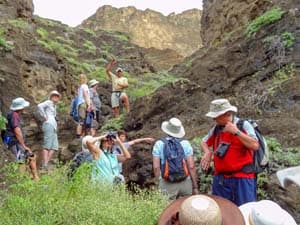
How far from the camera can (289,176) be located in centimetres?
774

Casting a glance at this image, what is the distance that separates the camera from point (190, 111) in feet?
46.4

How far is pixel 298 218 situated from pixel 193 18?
49.2 metres

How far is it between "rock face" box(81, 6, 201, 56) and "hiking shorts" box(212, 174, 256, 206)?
132 ft

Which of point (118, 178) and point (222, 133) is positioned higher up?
point (222, 133)

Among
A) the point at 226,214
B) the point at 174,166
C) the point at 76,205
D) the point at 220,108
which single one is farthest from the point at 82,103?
the point at 226,214

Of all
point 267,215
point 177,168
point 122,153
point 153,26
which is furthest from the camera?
point 153,26

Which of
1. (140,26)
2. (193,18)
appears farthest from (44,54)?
(193,18)

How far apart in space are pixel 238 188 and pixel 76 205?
185 centimetres

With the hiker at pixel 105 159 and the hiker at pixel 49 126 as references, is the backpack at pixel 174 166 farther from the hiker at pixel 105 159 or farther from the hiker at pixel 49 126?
the hiker at pixel 49 126

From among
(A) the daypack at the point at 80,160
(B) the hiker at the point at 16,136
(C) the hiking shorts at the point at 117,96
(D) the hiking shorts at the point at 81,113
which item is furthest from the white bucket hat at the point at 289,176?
(C) the hiking shorts at the point at 117,96

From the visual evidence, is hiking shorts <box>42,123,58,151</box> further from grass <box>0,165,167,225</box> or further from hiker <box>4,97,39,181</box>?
grass <box>0,165,167,225</box>

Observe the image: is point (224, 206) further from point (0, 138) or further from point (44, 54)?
point (44, 54)

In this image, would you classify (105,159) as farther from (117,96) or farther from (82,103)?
(117,96)

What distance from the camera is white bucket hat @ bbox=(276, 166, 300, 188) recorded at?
285 inches
